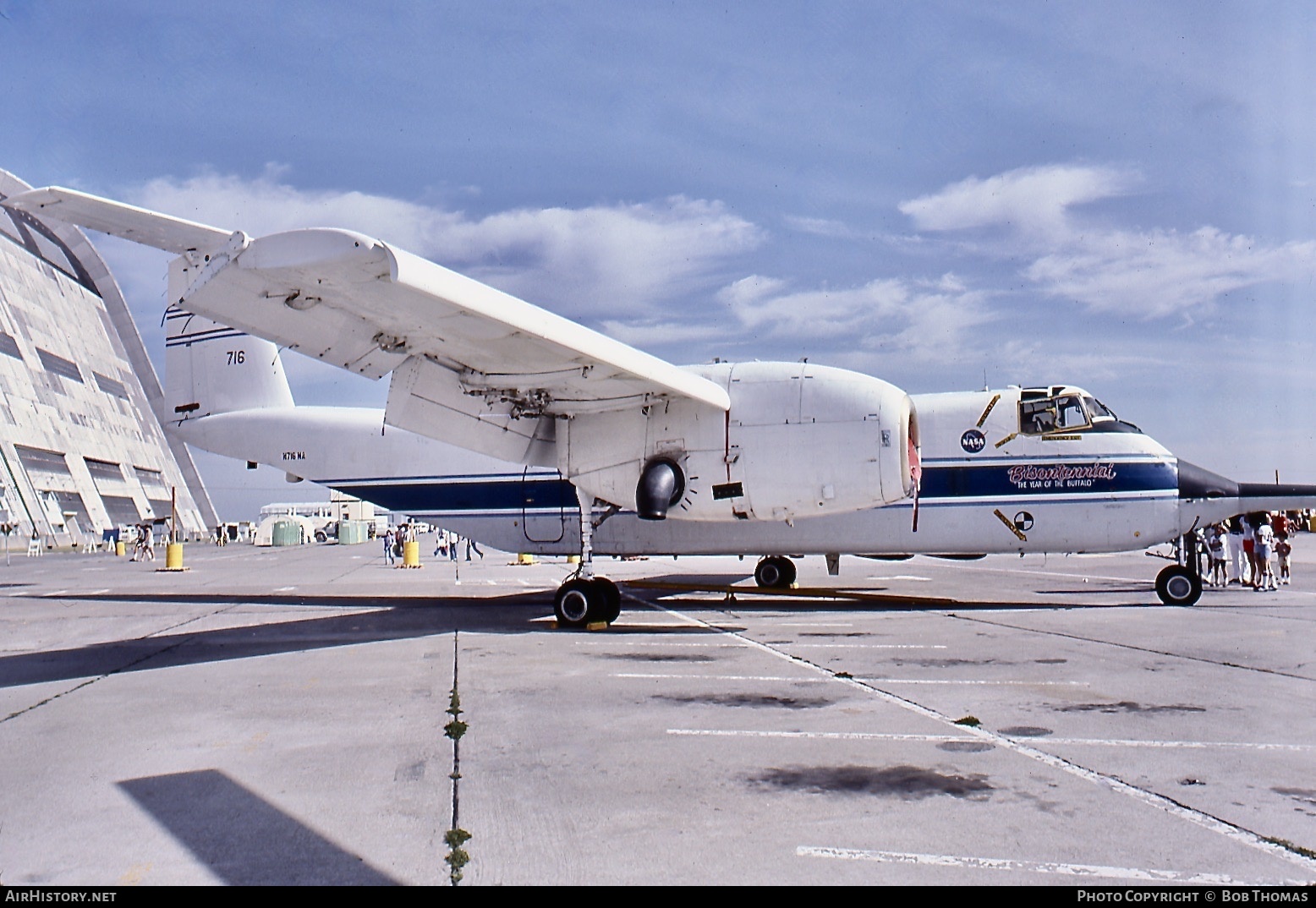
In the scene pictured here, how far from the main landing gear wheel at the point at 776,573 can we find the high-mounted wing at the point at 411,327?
7867mm

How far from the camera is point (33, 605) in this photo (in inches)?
643

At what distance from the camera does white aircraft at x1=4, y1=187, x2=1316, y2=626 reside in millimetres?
8789

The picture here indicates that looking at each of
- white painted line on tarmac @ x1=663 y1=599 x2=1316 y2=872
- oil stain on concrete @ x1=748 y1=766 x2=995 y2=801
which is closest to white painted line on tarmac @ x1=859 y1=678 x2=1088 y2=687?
white painted line on tarmac @ x1=663 y1=599 x2=1316 y2=872

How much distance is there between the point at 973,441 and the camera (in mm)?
14695

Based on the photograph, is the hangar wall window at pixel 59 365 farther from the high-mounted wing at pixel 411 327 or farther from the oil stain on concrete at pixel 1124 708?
the oil stain on concrete at pixel 1124 708

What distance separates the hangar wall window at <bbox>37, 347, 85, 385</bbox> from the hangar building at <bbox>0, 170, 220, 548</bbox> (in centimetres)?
9

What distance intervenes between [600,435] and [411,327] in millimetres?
3222

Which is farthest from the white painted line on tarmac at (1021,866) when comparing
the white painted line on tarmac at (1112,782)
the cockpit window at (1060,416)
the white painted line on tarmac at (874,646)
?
the cockpit window at (1060,416)

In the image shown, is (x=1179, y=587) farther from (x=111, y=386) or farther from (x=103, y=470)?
(x=111, y=386)

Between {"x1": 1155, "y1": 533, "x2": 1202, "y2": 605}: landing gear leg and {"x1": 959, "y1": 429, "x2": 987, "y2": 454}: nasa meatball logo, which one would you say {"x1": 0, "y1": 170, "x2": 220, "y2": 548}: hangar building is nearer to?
{"x1": 959, "y1": 429, "x2": 987, "y2": 454}: nasa meatball logo

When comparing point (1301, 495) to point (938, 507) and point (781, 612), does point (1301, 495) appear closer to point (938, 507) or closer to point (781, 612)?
point (938, 507)

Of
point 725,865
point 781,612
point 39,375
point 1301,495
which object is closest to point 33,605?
point 781,612

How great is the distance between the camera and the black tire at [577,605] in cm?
1170

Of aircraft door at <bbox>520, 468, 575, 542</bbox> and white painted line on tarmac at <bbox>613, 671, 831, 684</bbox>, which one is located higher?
aircraft door at <bbox>520, 468, 575, 542</bbox>
